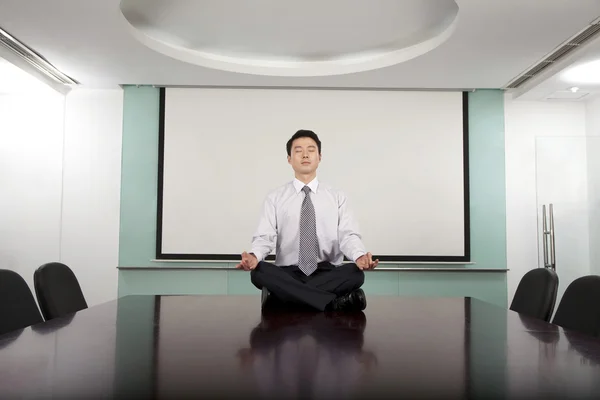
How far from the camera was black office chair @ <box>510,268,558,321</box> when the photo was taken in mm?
2207

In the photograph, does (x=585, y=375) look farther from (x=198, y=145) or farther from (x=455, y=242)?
(x=198, y=145)

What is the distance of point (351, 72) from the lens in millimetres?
4520

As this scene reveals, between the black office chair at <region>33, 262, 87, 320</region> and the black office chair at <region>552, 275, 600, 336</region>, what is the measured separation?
7.38 ft

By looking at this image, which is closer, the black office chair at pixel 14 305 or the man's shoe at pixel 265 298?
the black office chair at pixel 14 305

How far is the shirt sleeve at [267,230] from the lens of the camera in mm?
2714

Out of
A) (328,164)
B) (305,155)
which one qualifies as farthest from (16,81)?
(305,155)

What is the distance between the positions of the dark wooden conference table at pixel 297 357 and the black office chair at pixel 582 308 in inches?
10.4

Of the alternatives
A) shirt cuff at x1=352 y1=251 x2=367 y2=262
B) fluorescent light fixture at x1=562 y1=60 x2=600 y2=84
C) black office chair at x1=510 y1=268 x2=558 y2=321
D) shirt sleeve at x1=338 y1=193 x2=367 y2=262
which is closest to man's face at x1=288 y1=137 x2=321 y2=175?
shirt sleeve at x1=338 y1=193 x2=367 y2=262

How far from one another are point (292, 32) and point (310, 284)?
2711 millimetres

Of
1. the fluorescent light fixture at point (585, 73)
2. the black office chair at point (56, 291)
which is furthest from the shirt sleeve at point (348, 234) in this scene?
the fluorescent light fixture at point (585, 73)

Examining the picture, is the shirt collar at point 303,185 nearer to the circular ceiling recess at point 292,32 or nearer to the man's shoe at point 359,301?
the man's shoe at point 359,301

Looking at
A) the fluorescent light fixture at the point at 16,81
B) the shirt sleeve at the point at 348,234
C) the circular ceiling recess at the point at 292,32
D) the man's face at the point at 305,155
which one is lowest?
the shirt sleeve at the point at 348,234

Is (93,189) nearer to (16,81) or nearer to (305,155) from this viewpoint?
(16,81)

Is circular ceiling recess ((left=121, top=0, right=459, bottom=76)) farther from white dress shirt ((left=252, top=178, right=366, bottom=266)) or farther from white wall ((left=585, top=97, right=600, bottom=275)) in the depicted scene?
white wall ((left=585, top=97, right=600, bottom=275))
